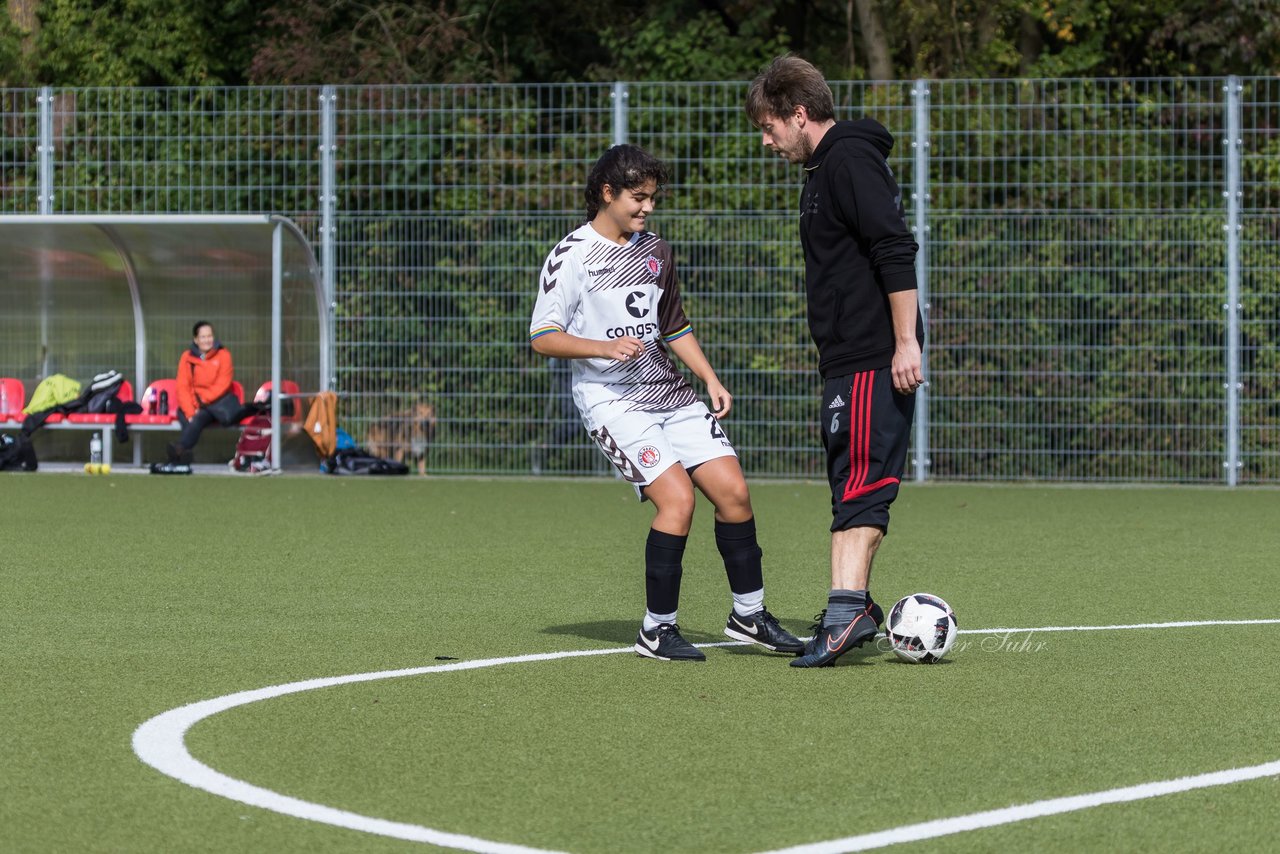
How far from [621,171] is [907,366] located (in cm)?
118

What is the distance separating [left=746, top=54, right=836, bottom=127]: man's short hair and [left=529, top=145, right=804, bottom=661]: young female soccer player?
43 centimetres

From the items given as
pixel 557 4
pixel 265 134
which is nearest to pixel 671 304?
pixel 265 134

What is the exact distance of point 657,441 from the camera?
6.54 m

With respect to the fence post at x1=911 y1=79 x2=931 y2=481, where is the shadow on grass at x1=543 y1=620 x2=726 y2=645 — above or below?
below

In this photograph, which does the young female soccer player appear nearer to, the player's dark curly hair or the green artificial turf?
the player's dark curly hair

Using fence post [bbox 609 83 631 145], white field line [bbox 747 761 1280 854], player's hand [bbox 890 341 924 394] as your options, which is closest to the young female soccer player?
player's hand [bbox 890 341 924 394]

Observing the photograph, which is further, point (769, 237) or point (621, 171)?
point (769, 237)

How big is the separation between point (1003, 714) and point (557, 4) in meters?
19.9

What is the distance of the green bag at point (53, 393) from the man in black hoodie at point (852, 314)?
39.6ft

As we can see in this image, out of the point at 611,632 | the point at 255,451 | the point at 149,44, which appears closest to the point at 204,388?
the point at 255,451

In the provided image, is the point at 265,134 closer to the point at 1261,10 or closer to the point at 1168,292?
the point at 1168,292

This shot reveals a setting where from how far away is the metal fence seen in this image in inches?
615

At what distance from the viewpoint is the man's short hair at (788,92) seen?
637cm

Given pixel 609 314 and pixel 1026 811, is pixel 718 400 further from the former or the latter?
pixel 1026 811
